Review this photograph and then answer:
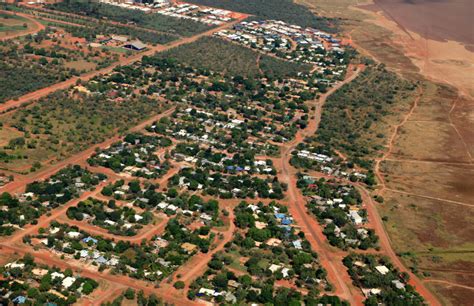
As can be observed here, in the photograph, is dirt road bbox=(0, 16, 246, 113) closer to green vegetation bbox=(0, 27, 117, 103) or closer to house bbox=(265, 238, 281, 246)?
green vegetation bbox=(0, 27, 117, 103)

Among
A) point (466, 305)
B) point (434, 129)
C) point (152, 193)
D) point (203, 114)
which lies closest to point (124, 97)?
point (203, 114)

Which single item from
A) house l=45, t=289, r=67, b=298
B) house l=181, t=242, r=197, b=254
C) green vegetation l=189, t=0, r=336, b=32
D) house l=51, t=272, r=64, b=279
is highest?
green vegetation l=189, t=0, r=336, b=32

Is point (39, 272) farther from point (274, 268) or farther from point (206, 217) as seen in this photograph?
point (274, 268)

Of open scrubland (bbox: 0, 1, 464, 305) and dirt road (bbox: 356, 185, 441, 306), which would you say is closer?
open scrubland (bbox: 0, 1, 464, 305)

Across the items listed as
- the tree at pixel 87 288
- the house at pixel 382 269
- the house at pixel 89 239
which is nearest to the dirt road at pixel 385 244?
the house at pixel 382 269

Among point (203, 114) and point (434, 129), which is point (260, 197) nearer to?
point (203, 114)

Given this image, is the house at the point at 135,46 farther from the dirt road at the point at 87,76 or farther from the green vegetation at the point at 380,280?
the green vegetation at the point at 380,280

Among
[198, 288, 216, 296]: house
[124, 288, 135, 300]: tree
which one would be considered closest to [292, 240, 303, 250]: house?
[198, 288, 216, 296]: house
